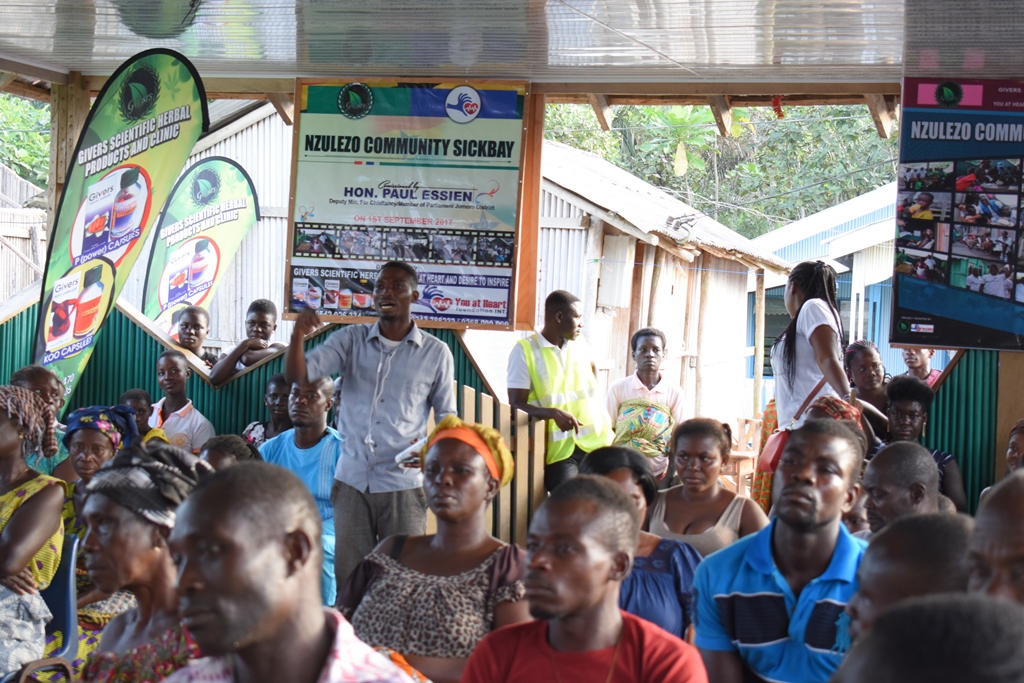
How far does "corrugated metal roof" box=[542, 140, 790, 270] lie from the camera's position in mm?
11688

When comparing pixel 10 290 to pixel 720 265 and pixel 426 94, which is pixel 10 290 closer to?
pixel 720 265

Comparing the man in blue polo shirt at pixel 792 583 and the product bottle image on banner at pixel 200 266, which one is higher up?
the product bottle image on banner at pixel 200 266

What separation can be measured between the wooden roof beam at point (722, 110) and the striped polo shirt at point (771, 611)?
4415mm

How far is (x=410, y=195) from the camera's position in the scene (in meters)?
7.17

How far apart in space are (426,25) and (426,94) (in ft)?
3.28

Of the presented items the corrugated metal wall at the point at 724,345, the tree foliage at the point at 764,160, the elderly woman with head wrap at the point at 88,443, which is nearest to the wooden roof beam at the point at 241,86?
the elderly woman with head wrap at the point at 88,443

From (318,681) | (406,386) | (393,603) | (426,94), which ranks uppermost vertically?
(426,94)

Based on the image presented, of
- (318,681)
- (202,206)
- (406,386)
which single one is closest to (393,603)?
(318,681)

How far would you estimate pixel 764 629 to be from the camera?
3182 mm

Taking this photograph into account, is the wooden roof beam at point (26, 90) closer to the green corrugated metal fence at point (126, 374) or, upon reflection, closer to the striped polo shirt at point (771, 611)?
the green corrugated metal fence at point (126, 374)

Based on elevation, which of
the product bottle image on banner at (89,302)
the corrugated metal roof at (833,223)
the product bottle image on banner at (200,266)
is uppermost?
the corrugated metal roof at (833,223)

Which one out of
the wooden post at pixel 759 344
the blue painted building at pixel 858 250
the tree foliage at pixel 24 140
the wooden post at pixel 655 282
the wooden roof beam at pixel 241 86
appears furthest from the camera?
the tree foliage at pixel 24 140

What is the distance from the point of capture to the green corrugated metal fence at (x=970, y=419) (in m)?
6.56

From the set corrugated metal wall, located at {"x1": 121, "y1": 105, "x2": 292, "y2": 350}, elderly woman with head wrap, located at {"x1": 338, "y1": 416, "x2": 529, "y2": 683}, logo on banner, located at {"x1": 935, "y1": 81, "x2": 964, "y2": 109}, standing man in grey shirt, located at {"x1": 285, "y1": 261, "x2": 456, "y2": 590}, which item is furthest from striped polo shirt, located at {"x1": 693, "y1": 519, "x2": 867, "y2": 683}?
corrugated metal wall, located at {"x1": 121, "y1": 105, "x2": 292, "y2": 350}
